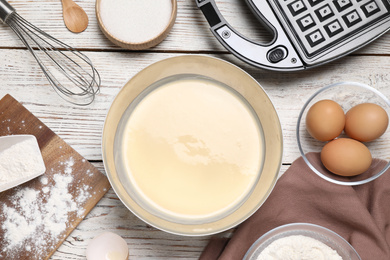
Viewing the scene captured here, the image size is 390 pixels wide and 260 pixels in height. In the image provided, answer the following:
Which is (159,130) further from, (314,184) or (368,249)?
(368,249)

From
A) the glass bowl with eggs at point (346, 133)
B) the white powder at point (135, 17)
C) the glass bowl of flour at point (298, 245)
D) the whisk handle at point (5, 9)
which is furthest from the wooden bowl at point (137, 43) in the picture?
the glass bowl of flour at point (298, 245)

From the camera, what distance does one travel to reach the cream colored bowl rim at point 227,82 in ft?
2.19

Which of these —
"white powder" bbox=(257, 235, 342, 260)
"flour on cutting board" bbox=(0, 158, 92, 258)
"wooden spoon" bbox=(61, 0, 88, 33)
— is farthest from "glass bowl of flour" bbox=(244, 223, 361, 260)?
"wooden spoon" bbox=(61, 0, 88, 33)

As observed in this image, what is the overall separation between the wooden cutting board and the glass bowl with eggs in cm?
39

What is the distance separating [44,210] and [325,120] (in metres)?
0.53

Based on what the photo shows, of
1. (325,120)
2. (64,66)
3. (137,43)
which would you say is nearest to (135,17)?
(137,43)

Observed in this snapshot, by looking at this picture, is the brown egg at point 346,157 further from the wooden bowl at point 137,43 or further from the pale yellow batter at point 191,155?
the wooden bowl at point 137,43

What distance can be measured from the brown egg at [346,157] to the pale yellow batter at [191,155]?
122 mm

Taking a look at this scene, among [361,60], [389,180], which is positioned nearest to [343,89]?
[361,60]

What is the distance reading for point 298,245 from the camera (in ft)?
2.39

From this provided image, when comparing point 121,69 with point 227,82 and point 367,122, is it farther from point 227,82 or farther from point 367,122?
point 367,122

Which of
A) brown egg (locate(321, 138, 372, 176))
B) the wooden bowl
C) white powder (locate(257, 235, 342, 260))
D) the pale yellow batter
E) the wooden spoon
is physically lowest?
white powder (locate(257, 235, 342, 260))

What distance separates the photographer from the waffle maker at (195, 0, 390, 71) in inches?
27.8

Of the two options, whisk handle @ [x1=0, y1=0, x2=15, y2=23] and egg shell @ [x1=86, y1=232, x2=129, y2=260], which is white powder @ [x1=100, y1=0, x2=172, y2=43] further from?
egg shell @ [x1=86, y1=232, x2=129, y2=260]
